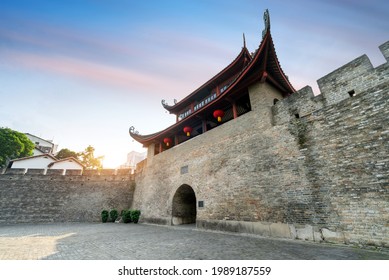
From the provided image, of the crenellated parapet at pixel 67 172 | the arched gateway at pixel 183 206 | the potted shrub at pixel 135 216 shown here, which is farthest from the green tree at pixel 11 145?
the arched gateway at pixel 183 206

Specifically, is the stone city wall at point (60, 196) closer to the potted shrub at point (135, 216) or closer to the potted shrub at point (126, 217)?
the potted shrub at point (126, 217)

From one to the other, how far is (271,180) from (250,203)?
3.93 feet

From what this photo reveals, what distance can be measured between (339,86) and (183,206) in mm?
9409

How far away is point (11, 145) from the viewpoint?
20.3m

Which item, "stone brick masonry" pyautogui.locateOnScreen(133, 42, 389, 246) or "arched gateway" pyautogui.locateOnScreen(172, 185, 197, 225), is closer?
"stone brick masonry" pyautogui.locateOnScreen(133, 42, 389, 246)

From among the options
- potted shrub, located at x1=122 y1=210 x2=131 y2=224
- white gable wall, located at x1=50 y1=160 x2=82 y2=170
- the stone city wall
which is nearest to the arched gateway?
potted shrub, located at x1=122 y1=210 x2=131 y2=224

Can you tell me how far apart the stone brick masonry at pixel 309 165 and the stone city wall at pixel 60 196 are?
374 inches

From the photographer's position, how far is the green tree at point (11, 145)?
774 inches

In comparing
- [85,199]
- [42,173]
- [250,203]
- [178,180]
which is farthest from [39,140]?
[250,203]

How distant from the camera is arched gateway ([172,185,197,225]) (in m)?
10.1

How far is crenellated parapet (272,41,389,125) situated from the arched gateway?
6.57 meters

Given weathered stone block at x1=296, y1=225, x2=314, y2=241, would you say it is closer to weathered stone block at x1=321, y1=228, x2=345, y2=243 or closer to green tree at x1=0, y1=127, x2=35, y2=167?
weathered stone block at x1=321, y1=228, x2=345, y2=243

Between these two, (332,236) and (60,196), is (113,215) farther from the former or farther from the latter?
(332,236)
